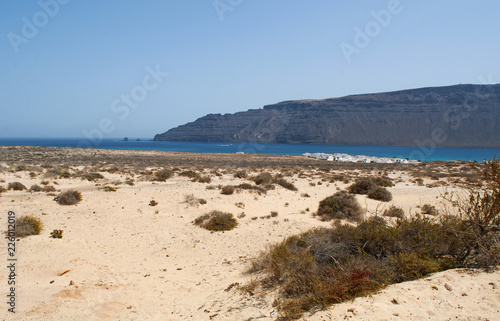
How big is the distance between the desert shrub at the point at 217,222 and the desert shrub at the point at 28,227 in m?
4.73

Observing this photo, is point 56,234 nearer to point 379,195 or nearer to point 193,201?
point 193,201

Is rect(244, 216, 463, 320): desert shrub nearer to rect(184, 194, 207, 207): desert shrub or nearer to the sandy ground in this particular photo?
the sandy ground

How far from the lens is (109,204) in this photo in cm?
1306

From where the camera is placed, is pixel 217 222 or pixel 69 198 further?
pixel 69 198

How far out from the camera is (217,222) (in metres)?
10.7

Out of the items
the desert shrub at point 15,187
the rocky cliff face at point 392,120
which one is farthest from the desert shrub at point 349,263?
the rocky cliff face at point 392,120

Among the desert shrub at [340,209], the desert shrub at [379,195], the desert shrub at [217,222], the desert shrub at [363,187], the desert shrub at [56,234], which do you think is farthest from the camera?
the desert shrub at [363,187]

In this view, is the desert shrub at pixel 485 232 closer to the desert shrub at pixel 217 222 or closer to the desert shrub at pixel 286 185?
the desert shrub at pixel 217 222

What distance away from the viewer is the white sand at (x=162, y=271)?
4484mm

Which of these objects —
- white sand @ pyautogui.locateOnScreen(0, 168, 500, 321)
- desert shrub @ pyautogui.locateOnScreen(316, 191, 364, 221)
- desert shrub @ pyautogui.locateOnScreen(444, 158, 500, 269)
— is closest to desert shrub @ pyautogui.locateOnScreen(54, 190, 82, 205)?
white sand @ pyautogui.locateOnScreen(0, 168, 500, 321)

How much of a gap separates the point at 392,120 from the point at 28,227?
541ft

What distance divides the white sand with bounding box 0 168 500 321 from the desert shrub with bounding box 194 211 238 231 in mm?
286

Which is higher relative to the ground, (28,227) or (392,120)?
(392,120)

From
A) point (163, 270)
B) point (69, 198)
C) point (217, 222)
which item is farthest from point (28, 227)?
point (217, 222)
